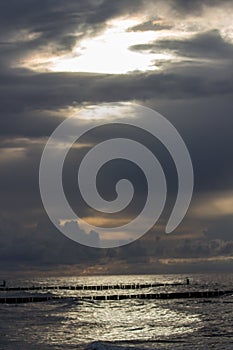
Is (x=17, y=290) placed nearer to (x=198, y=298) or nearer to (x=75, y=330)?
(x=198, y=298)

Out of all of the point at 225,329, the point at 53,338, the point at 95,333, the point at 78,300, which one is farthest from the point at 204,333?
the point at 78,300

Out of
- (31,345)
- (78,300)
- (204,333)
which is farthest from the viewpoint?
(78,300)

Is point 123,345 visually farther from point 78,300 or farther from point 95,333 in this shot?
point 78,300

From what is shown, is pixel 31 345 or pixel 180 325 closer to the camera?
pixel 31 345

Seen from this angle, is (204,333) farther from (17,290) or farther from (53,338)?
(17,290)

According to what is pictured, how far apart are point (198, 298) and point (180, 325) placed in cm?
4400

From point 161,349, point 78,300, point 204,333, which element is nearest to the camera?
point 161,349

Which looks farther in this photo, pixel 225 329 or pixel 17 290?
pixel 17 290

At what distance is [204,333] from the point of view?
4819 cm

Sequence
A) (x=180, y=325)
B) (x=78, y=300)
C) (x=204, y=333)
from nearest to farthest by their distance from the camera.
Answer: (x=204, y=333), (x=180, y=325), (x=78, y=300)

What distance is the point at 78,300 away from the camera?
94.2 meters

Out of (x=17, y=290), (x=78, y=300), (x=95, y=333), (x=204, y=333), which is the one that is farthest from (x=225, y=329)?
(x=17, y=290)

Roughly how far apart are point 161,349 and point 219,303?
161 feet

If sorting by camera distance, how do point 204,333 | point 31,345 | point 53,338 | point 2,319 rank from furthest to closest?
point 2,319 → point 204,333 → point 53,338 → point 31,345
